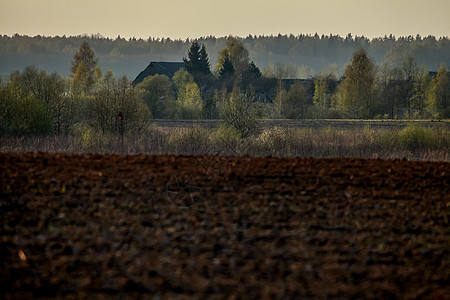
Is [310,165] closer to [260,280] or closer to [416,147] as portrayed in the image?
[260,280]

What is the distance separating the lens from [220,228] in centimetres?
982

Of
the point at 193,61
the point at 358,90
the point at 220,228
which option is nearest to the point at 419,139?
the point at 220,228

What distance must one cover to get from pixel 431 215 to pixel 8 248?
676 centimetres

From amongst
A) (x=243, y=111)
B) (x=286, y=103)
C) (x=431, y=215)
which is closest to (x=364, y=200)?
(x=431, y=215)

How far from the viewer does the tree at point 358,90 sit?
6425cm

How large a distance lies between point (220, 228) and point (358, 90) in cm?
5780

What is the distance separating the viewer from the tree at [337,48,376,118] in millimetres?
64250

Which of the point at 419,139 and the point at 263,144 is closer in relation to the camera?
the point at 263,144

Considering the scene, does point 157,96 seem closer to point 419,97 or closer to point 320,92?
point 320,92

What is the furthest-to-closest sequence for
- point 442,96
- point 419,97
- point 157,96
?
point 419,97, point 442,96, point 157,96

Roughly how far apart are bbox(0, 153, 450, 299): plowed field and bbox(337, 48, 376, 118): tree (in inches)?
1998

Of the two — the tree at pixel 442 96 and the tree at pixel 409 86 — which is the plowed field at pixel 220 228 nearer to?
the tree at pixel 442 96

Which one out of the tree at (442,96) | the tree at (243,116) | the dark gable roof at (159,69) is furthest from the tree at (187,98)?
the tree at (243,116)

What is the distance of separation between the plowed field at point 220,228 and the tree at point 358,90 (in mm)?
50743
